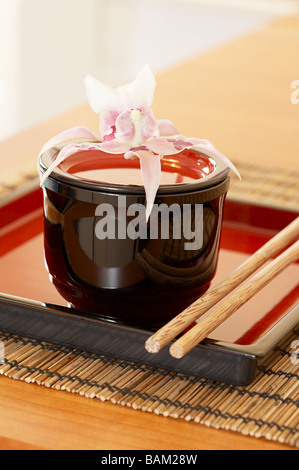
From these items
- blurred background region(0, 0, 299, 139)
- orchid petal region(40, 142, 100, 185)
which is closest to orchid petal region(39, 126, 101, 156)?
orchid petal region(40, 142, 100, 185)

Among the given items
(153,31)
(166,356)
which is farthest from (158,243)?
(153,31)

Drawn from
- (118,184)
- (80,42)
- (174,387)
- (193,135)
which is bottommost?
(80,42)

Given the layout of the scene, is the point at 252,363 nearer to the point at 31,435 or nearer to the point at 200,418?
the point at 200,418

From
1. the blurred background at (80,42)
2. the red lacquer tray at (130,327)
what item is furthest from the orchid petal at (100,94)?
the blurred background at (80,42)

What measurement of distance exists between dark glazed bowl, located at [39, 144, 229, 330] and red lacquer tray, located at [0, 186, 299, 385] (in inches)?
1.0

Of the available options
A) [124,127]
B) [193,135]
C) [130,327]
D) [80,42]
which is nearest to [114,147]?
[124,127]

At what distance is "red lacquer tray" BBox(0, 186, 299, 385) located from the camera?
554 mm

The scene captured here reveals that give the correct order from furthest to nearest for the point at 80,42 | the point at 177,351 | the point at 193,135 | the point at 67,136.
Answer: the point at 80,42, the point at 193,135, the point at 67,136, the point at 177,351

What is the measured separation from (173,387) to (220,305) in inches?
3.2

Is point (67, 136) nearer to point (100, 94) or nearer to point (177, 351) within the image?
point (100, 94)

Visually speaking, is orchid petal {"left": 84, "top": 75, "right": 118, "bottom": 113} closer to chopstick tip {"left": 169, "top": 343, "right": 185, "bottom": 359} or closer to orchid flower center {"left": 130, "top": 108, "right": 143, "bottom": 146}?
orchid flower center {"left": 130, "top": 108, "right": 143, "bottom": 146}

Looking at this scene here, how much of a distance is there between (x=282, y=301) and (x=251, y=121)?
2.45 feet

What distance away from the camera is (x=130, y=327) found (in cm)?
57
